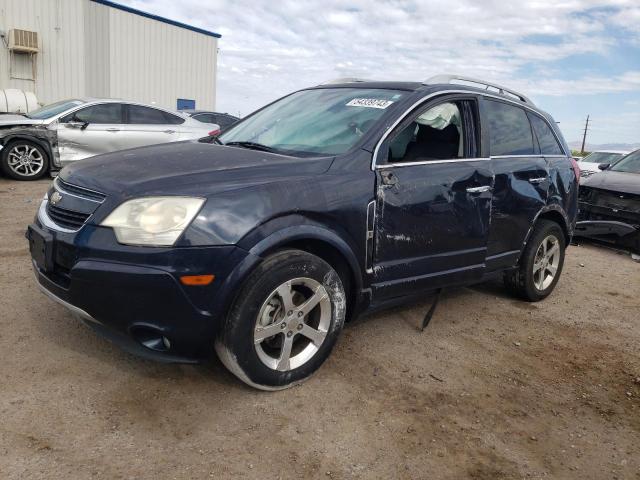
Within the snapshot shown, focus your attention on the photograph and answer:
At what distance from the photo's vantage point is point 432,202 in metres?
3.44

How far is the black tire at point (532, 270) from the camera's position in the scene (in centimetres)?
457

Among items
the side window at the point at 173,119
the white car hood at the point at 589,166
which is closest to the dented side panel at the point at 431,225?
the side window at the point at 173,119

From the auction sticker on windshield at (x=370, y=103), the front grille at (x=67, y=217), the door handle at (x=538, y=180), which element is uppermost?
the auction sticker on windshield at (x=370, y=103)

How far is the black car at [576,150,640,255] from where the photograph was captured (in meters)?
7.34

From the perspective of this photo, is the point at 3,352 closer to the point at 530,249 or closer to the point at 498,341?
the point at 498,341

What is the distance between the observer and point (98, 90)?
20.0 m

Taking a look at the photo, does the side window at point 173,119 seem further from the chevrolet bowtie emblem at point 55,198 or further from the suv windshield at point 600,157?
the suv windshield at point 600,157

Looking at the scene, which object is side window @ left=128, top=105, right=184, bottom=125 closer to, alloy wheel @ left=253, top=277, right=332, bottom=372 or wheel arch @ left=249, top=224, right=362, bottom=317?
wheel arch @ left=249, top=224, right=362, bottom=317

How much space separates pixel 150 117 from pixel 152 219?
786cm

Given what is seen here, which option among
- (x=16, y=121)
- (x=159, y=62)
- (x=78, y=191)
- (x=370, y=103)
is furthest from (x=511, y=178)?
(x=159, y=62)

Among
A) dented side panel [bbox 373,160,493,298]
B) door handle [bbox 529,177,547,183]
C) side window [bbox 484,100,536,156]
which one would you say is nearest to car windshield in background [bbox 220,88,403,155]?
dented side panel [bbox 373,160,493,298]

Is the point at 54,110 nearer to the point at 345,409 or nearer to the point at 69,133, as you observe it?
the point at 69,133

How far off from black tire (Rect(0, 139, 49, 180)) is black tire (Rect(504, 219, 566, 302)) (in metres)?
7.74

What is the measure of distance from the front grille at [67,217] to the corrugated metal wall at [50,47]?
1830 centimetres
